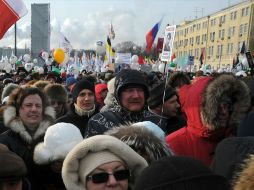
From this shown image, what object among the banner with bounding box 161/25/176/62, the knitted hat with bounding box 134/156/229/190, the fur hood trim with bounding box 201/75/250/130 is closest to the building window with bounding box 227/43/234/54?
the banner with bounding box 161/25/176/62

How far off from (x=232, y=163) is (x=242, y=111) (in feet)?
3.47

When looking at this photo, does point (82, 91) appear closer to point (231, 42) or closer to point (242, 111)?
point (242, 111)

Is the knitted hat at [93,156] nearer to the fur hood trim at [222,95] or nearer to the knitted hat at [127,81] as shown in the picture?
the fur hood trim at [222,95]

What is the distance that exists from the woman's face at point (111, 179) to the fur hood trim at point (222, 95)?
0.96 metres

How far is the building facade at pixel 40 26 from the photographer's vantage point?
33.2 metres

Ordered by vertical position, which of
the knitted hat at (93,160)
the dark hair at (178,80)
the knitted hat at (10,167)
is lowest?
the knitted hat at (10,167)

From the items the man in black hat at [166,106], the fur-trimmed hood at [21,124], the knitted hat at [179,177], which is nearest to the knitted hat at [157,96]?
the man in black hat at [166,106]

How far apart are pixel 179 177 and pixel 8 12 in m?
5.06

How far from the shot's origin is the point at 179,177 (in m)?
1.36

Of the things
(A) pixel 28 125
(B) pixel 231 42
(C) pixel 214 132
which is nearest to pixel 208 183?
(C) pixel 214 132

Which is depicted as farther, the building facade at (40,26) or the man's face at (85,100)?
the building facade at (40,26)

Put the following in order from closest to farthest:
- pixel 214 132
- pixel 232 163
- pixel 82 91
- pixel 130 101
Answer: pixel 232 163 → pixel 214 132 → pixel 130 101 → pixel 82 91

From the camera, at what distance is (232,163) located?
76.0 inches

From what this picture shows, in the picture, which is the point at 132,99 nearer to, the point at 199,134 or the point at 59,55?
the point at 199,134
